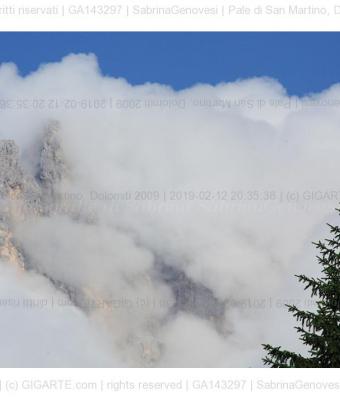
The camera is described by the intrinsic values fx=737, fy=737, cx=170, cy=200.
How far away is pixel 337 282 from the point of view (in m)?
31.3
